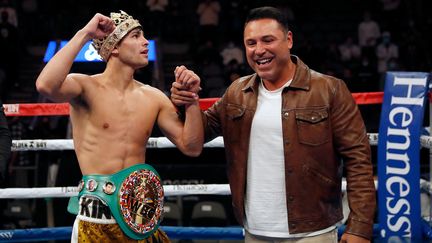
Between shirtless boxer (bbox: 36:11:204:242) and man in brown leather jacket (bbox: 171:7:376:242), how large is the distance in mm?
308

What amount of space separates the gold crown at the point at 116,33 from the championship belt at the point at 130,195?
0.56 meters

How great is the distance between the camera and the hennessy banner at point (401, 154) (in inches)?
175

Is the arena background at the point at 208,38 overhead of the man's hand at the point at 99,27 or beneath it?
beneath

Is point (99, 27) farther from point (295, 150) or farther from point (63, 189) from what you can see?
point (63, 189)

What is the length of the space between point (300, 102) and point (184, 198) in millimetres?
3682

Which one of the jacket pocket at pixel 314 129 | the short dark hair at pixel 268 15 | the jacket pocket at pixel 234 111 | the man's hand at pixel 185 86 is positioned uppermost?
the short dark hair at pixel 268 15

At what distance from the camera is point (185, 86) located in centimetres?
305

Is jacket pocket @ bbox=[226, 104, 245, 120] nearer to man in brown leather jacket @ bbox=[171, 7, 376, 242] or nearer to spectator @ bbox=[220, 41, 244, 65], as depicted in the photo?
man in brown leather jacket @ bbox=[171, 7, 376, 242]

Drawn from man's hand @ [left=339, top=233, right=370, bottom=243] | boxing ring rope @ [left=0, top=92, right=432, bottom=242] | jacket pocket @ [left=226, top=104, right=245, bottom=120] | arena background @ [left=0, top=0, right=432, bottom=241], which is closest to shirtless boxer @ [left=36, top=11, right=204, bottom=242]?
jacket pocket @ [left=226, top=104, right=245, bottom=120]

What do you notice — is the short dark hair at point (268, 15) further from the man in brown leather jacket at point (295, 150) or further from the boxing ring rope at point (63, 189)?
the boxing ring rope at point (63, 189)

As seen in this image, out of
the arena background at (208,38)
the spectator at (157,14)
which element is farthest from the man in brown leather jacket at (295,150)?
the spectator at (157,14)

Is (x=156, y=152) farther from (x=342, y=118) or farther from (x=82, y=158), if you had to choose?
(x=342, y=118)

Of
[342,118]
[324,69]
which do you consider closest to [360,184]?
[342,118]

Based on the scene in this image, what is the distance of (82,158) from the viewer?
3170mm
